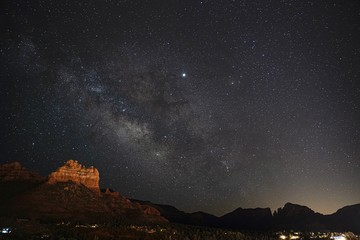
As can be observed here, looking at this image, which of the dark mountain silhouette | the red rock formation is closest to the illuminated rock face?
the dark mountain silhouette

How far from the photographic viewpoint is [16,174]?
164 m

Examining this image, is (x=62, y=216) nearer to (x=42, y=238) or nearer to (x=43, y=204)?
(x=43, y=204)

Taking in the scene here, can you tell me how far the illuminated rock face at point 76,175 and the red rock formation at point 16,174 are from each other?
846 cm

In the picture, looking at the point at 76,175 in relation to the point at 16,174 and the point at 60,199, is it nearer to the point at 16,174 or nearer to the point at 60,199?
the point at 16,174

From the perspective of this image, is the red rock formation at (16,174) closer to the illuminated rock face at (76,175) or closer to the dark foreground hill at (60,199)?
the dark foreground hill at (60,199)

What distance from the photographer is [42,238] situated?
286 feet

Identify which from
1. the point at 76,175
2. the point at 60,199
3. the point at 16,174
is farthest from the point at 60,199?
the point at 76,175

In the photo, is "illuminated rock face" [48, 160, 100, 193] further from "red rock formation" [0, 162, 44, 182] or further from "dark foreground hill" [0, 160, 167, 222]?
"red rock formation" [0, 162, 44, 182]

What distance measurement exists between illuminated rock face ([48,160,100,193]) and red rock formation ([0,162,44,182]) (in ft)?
27.7

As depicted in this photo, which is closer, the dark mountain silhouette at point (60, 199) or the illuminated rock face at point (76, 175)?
the dark mountain silhouette at point (60, 199)

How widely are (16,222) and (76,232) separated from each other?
19717mm

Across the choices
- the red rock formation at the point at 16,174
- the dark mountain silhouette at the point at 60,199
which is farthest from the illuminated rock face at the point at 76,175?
the red rock formation at the point at 16,174

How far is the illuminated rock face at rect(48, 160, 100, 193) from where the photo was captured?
170 metres

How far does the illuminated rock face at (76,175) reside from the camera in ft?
557
